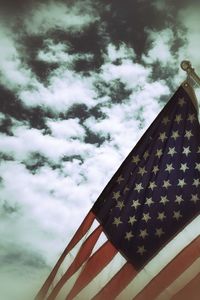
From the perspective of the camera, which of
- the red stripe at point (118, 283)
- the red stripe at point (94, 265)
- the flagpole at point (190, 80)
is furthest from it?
the flagpole at point (190, 80)

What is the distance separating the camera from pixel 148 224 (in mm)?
7898

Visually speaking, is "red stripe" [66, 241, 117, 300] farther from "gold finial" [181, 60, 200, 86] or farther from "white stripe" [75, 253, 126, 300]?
"gold finial" [181, 60, 200, 86]

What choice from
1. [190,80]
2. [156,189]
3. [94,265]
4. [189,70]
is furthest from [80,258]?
→ [189,70]

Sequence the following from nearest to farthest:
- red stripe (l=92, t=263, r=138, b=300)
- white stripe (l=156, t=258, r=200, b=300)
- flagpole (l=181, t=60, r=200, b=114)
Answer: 1. white stripe (l=156, t=258, r=200, b=300)
2. red stripe (l=92, t=263, r=138, b=300)
3. flagpole (l=181, t=60, r=200, b=114)

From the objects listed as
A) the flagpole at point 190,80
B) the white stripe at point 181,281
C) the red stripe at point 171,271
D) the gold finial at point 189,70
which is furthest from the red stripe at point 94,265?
the gold finial at point 189,70

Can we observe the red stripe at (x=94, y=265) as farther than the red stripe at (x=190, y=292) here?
Yes

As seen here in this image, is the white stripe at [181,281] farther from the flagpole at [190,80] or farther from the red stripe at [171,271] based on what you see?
the flagpole at [190,80]

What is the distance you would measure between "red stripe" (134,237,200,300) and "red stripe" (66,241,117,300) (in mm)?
1009

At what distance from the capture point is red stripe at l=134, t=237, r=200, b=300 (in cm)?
732

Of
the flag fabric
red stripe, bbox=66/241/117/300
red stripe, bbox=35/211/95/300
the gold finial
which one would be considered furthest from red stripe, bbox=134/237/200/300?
the gold finial

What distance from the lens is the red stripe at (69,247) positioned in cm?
839

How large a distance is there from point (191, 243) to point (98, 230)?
79.0 inches

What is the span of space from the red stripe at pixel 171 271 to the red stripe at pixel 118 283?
15.0 inches

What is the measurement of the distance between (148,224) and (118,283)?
1289 millimetres
